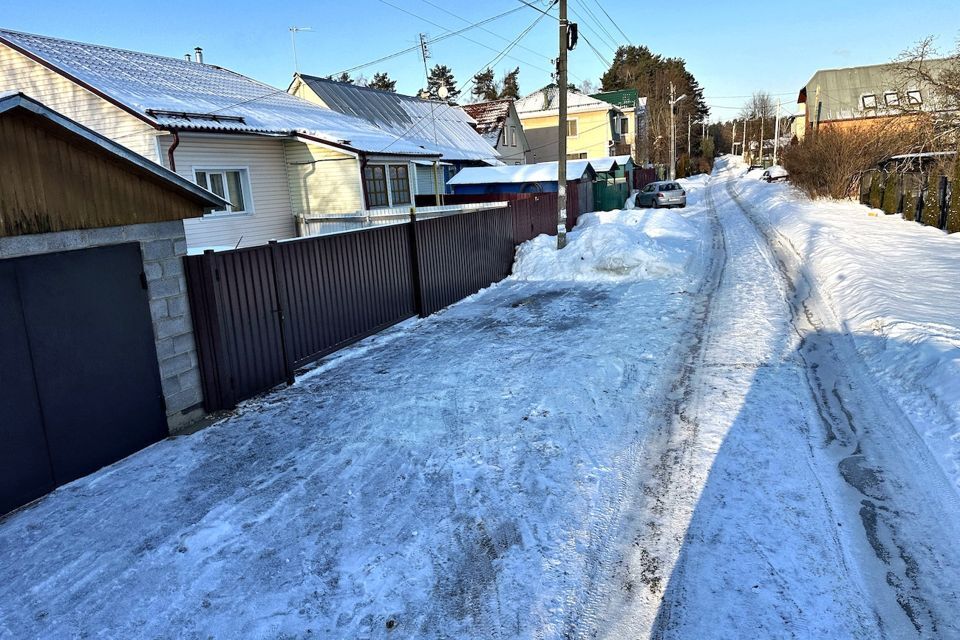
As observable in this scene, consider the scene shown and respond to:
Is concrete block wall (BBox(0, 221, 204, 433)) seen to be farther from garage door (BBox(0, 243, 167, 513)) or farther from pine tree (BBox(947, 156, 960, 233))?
pine tree (BBox(947, 156, 960, 233))

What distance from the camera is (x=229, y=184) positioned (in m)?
16.1

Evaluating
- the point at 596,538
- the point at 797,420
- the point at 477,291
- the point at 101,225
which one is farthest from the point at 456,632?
the point at 477,291

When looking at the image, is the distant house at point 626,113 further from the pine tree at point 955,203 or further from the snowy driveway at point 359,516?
the snowy driveway at point 359,516

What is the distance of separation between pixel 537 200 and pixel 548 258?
3.55 meters

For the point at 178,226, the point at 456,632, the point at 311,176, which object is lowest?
the point at 456,632

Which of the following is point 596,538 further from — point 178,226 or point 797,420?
point 178,226

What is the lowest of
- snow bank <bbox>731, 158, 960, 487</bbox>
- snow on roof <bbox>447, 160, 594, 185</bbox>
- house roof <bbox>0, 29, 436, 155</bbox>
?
snow bank <bbox>731, 158, 960, 487</bbox>

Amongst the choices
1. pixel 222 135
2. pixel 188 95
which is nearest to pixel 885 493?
pixel 222 135

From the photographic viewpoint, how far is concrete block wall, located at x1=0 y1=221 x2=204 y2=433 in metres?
6.25

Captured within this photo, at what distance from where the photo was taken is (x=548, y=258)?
1544 cm

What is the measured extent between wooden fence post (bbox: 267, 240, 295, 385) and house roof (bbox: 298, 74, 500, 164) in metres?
18.4

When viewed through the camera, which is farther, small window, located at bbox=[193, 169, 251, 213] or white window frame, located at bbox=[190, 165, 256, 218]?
white window frame, located at bbox=[190, 165, 256, 218]

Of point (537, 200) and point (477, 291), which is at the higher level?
point (537, 200)

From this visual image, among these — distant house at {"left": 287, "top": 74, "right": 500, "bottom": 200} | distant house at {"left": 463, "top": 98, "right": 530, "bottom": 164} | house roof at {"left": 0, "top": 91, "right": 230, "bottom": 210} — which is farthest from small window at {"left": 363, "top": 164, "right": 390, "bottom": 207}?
distant house at {"left": 463, "top": 98, "right": 530, "bottom": 164}
